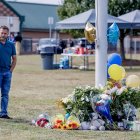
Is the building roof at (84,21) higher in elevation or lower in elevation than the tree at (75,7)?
lower

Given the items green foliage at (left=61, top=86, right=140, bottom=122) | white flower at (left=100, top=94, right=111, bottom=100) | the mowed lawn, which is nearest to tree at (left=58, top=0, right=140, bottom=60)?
the mowed lawn

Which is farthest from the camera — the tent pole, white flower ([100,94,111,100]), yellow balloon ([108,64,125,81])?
the tent pole

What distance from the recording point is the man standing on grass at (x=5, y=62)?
11.2 metres

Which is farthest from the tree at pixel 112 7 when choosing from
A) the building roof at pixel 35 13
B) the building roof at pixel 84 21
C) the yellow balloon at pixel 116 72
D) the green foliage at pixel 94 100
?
the building roof at pixel 35 13

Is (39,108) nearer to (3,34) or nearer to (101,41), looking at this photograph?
(3,34)

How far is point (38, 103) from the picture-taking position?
46.5 ft

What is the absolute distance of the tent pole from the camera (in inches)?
431

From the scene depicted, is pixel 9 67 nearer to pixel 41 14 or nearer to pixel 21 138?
pixel 21 138

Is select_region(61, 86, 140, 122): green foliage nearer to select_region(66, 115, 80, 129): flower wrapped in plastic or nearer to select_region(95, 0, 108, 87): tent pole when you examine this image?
select_region(66, 115, 80, 129): flower wrapped in plastic

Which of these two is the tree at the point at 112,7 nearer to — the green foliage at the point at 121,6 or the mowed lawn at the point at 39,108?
the green foliage at the point at 121,6

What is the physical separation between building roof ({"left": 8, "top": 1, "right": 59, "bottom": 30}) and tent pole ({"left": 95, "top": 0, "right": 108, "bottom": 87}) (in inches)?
2136

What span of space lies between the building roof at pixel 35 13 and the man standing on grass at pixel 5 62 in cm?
5380

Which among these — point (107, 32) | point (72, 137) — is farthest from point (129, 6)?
point (72, 137)

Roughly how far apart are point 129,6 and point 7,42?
2525cm
